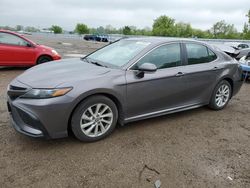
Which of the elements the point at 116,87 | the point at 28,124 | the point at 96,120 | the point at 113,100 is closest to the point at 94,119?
the point at 96,120

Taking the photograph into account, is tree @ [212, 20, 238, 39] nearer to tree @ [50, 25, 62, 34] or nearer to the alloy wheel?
tree @ [50, 25, 62, 34]

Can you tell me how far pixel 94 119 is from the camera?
334cm

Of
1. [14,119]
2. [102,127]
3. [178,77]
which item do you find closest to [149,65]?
[178,77]

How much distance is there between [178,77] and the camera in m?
4.02

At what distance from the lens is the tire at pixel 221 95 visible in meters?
4.80

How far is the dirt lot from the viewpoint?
262 centimetres

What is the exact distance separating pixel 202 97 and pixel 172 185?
242cm

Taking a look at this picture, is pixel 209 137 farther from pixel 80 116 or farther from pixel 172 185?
pixel 80 116

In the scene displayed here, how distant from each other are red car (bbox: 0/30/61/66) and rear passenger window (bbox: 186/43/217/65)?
5811mm

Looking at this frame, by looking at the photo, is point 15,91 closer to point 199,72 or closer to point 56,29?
point 199,72

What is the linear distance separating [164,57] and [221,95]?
5.96ft

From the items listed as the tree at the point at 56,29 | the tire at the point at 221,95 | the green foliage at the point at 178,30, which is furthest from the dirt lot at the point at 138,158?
the tree at the point at 56,29

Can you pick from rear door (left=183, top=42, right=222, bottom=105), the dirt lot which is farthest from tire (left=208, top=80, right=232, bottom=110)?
the dirt lot

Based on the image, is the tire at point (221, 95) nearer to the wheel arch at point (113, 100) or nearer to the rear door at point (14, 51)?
the wheel arch at point (113, 100)
